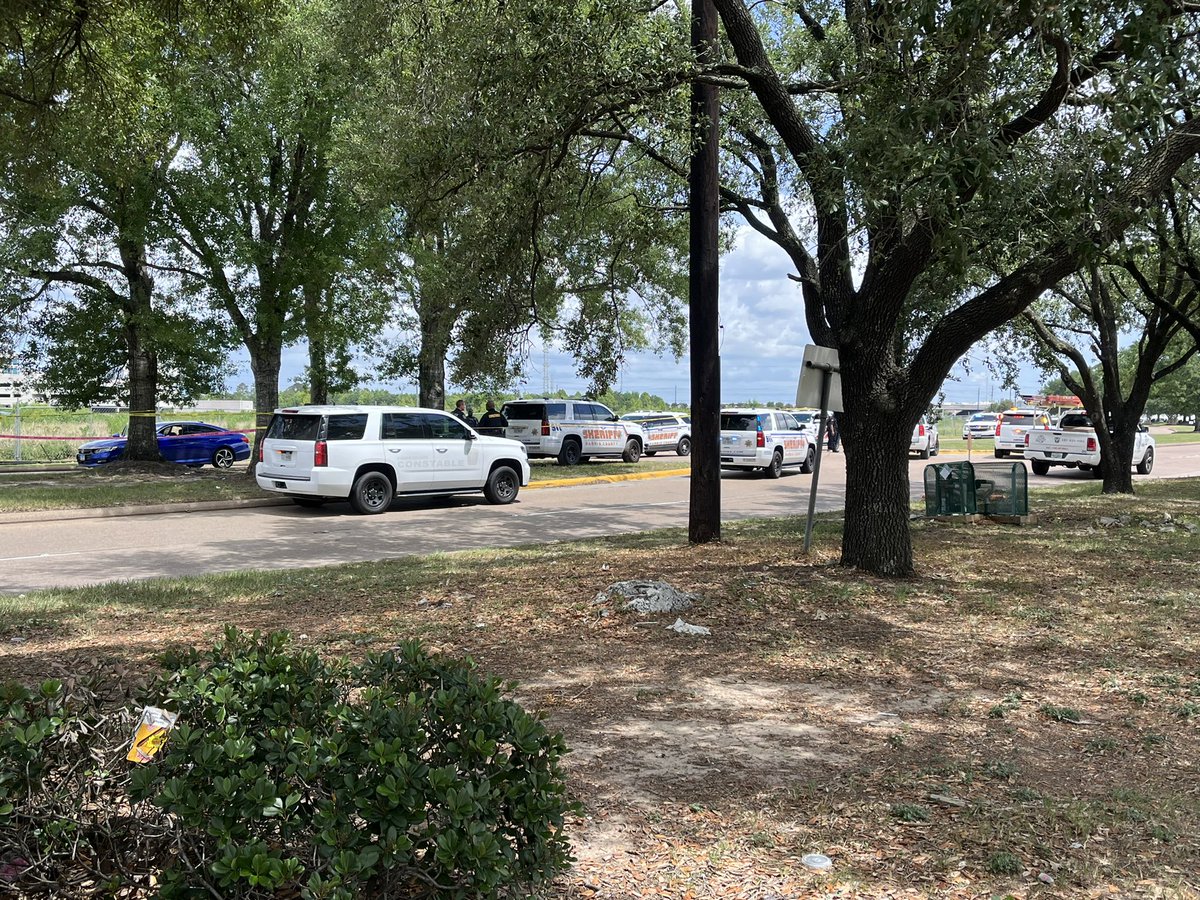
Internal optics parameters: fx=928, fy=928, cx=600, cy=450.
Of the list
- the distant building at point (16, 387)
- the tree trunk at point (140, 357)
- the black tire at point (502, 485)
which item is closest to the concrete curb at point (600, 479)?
the black tire at point (502, 485)

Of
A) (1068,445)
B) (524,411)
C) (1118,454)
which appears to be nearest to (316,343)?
(524,411)

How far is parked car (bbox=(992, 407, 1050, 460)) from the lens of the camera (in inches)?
1298

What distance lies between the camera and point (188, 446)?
26.7m

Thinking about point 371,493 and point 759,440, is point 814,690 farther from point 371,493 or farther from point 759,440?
point 759,440

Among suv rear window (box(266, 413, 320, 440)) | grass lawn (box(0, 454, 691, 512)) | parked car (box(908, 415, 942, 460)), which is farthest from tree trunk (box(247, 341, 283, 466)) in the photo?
parked car (box(908, 415, 942, 460))

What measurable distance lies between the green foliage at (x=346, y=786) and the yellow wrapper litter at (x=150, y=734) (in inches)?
1.6

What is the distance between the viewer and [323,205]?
1953 centimetres

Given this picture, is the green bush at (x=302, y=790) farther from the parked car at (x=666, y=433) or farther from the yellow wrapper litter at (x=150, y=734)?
the parked car at (x=666, y=433)

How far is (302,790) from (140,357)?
22.2m

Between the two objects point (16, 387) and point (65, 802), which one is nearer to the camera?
point (65, 802)

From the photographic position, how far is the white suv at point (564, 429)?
2731 centimetres

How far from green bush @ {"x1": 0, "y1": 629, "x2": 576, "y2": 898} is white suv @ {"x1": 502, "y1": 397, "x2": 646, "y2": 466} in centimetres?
2426

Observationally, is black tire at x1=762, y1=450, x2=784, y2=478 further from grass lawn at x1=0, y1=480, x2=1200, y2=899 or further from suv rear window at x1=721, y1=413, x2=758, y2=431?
grass lawn at x1=0, y1=480, x2=1200, y2=899

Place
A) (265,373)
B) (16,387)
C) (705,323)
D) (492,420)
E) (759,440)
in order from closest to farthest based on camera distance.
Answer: (705,323)
(265,373)
(16,387)
(759,440)
(492,420)
